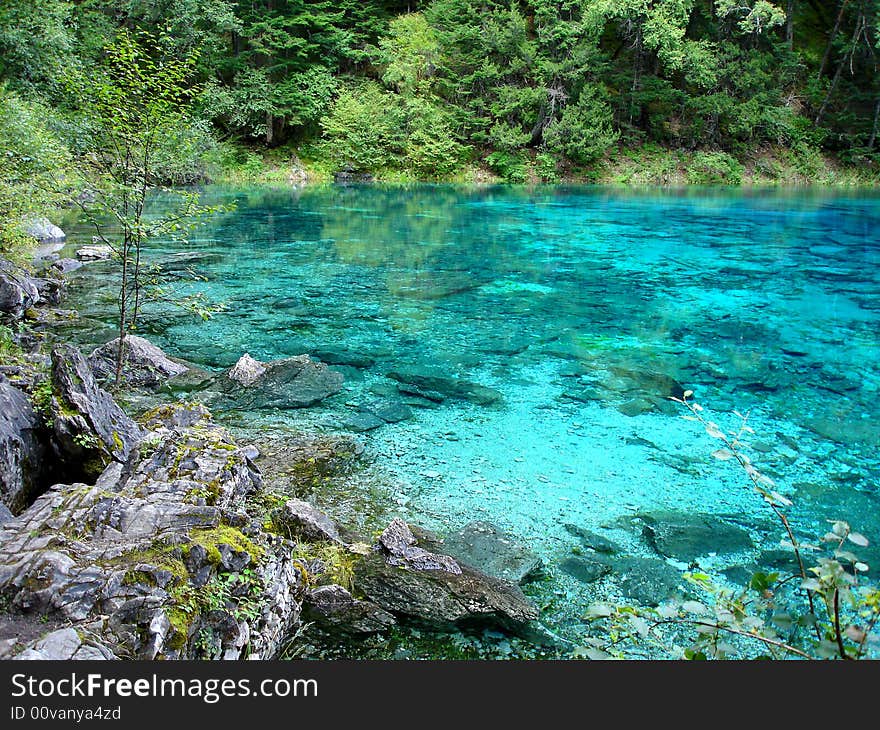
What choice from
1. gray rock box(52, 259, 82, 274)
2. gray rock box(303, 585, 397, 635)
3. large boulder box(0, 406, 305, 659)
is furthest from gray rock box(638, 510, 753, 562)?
gray rock box(52, 259, 82, 274)

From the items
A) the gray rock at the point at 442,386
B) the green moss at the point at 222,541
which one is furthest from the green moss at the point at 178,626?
the gray rock at the point at 442,386

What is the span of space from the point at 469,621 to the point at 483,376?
4.95 m

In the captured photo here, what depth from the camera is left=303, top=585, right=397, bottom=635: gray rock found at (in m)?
4.06

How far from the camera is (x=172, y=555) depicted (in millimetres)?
3543

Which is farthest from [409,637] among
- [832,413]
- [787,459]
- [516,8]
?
[516,8]

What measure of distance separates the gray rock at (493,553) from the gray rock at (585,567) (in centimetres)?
21

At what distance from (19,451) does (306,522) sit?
219 cm

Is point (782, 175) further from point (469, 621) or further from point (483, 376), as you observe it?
point (469, 621)

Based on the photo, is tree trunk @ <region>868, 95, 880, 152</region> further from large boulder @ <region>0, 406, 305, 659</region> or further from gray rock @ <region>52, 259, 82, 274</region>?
large boulder @ <region>0, 406, 305, 659</region>

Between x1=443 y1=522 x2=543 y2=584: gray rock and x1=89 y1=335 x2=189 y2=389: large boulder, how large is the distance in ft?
15.8

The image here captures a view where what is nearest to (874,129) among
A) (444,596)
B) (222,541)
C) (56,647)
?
(444,596)

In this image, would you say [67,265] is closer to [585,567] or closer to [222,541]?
[222,541]

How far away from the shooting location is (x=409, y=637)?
403 cm

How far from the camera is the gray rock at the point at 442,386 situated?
805 centimetres
